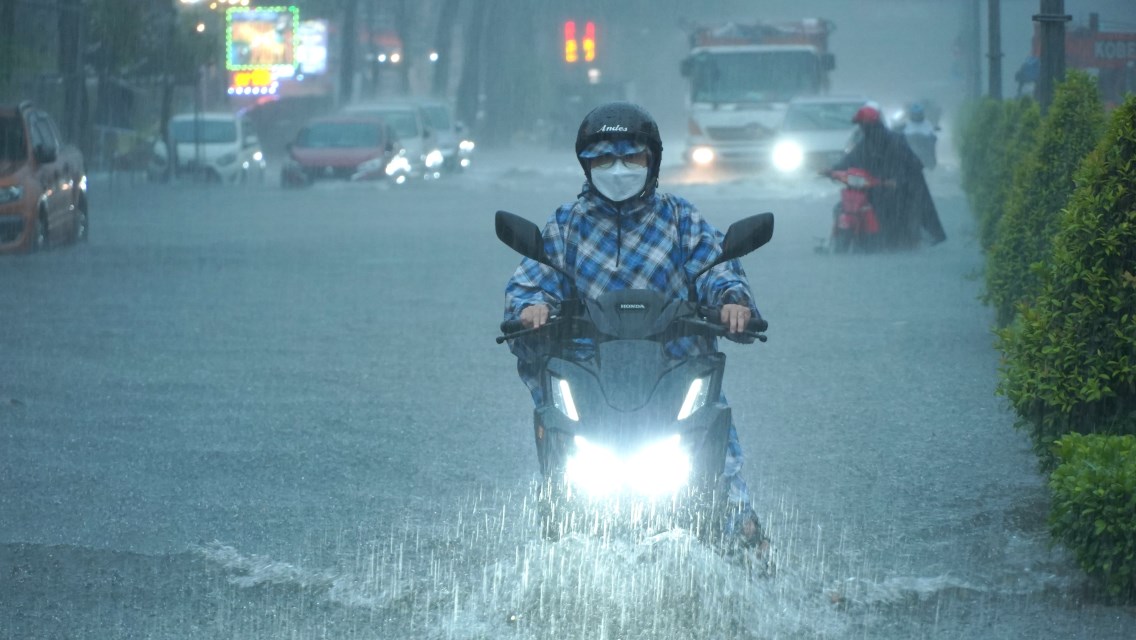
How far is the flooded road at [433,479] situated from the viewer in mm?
5480

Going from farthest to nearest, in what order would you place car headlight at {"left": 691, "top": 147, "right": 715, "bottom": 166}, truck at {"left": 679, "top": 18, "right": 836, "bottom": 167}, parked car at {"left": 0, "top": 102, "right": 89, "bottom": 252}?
car headlight at {"left": 691, "top": 147, "right": 715, "bottom": 166} < truck at {"left": 679, "top": 18, "right": 836, "bottom": 167} < parked car at {"left": 0, "top": 102, "right": 89, "bottom": 252}

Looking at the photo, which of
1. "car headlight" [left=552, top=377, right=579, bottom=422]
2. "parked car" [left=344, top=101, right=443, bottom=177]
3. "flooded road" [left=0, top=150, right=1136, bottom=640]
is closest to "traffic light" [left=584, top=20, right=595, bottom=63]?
"parked car" [left=344, top=101, right=443, bottom=177]

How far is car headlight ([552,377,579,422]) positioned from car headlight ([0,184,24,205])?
50.4ft

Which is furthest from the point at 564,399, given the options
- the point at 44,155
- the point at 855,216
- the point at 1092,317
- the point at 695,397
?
the point at 44,155

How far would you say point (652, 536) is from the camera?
4.84 meters

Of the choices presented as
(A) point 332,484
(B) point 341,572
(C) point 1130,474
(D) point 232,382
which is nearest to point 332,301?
(D) point 232,382

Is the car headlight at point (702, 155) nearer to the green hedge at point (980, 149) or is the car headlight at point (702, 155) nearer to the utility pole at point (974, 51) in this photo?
the utility pole at point (974, 51)

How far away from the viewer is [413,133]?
39781 mm

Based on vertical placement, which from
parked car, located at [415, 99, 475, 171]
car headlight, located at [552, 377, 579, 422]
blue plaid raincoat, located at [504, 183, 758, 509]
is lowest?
car headlight, located at [552, 377, 579, 422]

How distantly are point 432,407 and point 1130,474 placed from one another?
4.91 meters

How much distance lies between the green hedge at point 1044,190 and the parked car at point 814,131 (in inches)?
850

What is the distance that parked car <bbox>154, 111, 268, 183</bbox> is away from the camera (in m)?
39.7

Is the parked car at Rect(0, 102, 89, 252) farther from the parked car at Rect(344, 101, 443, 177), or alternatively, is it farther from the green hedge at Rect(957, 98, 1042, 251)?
the parked car at Rect(344, 101, 443, 177)

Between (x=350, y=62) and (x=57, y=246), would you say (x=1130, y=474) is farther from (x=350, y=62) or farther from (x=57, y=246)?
(x=350, y=62)
